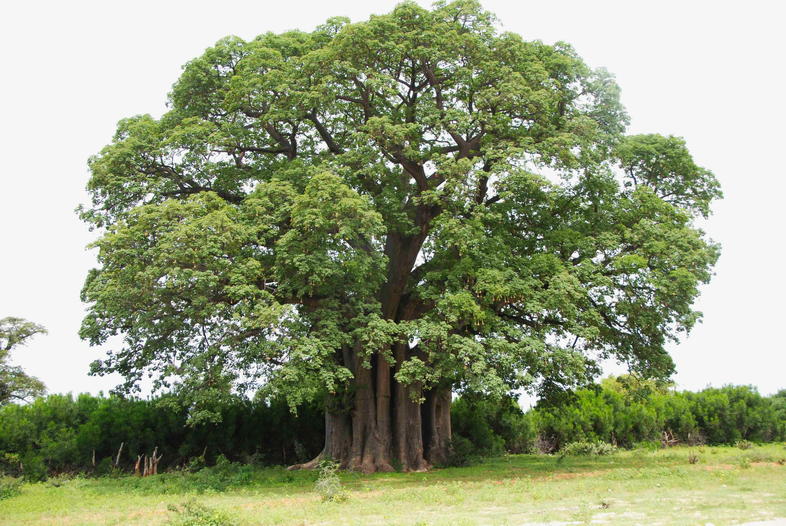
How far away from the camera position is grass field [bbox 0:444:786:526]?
925cm

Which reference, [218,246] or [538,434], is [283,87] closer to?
[218,246]

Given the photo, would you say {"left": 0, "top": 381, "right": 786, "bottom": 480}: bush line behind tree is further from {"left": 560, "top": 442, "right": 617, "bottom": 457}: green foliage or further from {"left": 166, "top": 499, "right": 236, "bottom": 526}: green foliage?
{"left": 166, "top": 499, "right": 236, "bottom": 526}: green foliage

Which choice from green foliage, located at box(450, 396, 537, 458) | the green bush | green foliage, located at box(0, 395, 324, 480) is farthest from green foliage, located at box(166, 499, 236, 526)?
green foliage, located at box(450, 396, 537, 458)

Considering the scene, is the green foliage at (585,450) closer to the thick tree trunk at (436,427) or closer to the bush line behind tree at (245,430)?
the bush line behind tree at (245,430)

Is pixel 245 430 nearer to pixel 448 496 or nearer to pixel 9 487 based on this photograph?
pixel 9 487

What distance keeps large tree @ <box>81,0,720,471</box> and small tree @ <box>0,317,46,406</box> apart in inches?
333

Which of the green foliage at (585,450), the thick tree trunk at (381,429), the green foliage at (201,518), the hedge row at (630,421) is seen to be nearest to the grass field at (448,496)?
the green foliage at (201,518)

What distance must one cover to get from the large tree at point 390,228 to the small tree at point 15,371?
847cm

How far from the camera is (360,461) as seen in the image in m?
18.1

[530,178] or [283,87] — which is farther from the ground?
[283,87]

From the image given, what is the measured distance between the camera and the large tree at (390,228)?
50.0 feet

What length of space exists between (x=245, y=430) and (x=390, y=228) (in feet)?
29.3

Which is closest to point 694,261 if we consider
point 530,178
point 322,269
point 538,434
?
point 530,178

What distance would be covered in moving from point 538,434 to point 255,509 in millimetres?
16867
